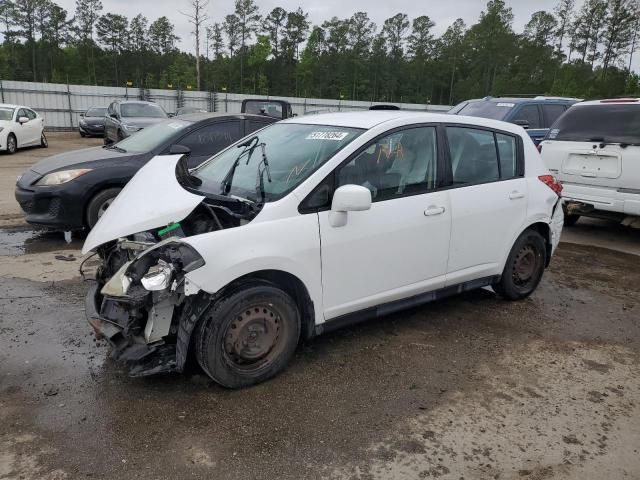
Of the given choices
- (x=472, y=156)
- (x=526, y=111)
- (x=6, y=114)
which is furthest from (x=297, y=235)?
(x=6, y=114)

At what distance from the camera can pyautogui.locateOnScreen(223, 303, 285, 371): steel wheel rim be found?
10.3ft

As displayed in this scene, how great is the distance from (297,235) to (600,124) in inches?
235

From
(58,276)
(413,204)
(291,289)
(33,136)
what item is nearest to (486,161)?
(413,204)

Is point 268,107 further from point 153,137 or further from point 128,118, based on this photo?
point 153,137

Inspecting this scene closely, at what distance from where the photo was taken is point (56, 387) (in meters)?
3.24

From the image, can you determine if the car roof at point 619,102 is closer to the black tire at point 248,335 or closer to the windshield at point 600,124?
the windshield at point 600,124

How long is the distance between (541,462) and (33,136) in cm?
1869

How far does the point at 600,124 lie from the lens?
7.25 meters

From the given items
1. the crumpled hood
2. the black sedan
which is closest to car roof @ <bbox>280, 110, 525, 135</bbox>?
the crumpled hood

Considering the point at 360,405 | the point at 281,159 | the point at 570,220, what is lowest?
the point at 360,405

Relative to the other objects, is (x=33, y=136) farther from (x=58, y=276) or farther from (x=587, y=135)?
(x=587, y=135)

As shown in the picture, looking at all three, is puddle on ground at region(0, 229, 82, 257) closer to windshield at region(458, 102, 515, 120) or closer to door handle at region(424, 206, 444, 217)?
door handle at region(424, 206, 444, 217)

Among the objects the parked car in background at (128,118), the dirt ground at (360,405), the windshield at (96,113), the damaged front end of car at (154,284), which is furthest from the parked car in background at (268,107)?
the windshield at (96,113)

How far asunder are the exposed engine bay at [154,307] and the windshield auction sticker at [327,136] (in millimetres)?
905
